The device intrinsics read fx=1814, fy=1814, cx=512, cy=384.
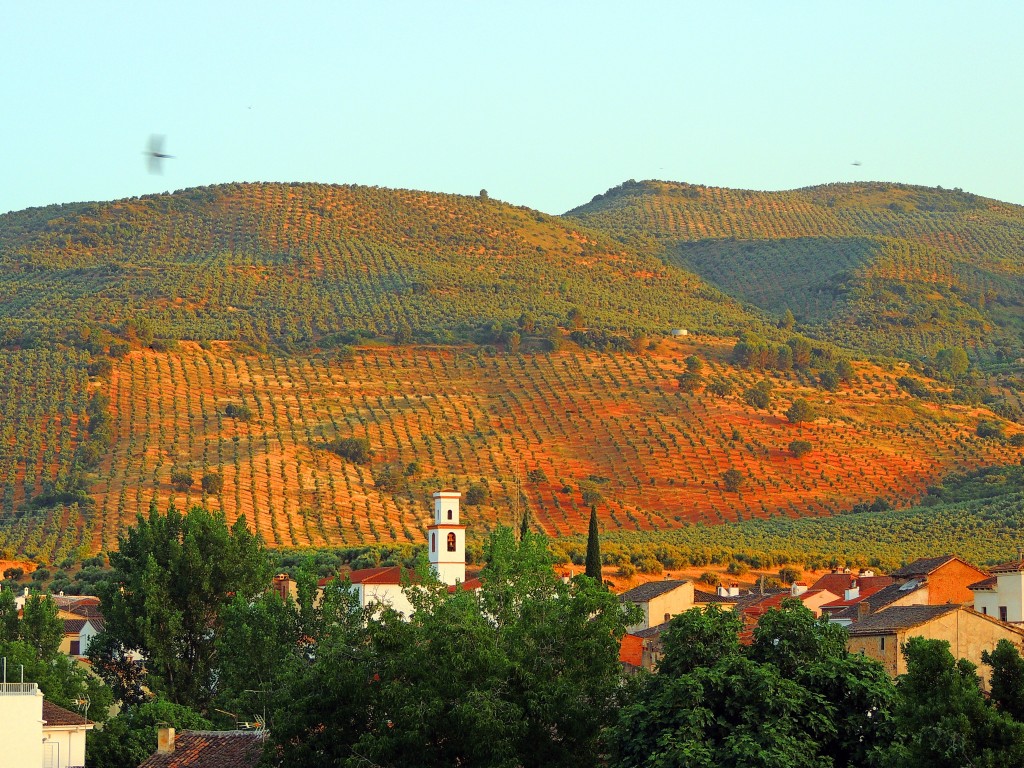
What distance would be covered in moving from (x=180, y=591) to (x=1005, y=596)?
25.1 m

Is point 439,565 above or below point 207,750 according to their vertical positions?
above

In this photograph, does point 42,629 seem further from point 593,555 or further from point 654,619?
point 654,619

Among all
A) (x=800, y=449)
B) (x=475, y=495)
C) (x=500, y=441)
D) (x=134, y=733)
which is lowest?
(x=134, y=733)

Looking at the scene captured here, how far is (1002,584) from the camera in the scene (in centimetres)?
4906

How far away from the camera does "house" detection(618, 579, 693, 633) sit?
200 ft

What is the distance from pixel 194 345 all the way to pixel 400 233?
1841 inches

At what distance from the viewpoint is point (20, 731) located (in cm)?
3625

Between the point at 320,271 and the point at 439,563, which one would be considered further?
the point at 320,271

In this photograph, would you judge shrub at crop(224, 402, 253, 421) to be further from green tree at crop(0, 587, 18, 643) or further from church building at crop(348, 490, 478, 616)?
green tree at crop(0, 587, 18, 643)

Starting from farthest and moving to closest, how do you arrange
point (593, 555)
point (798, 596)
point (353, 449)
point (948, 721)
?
1. point (353, 449)
2. point (798, 596)
3. point (593, 555)
4. point (948, 721)

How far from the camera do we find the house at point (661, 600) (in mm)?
60812

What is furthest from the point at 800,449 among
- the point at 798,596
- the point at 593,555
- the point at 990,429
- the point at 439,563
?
the point at 593,555

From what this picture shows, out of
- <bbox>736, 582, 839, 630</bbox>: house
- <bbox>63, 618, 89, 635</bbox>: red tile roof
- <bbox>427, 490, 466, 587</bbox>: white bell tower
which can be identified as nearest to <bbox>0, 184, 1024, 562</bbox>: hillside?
<bbox>63, 618, 89, 635</bbox>: red tile roof

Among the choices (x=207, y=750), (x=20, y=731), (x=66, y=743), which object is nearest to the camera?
(x=20, y=731)
